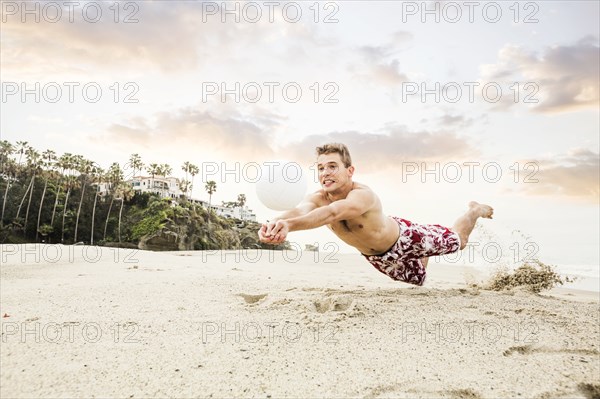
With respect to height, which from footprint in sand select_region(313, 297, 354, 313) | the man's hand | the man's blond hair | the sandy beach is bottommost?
the sandy beach

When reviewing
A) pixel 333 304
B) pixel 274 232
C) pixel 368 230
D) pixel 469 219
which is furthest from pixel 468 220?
pixel 274 232

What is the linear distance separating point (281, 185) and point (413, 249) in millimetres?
2457

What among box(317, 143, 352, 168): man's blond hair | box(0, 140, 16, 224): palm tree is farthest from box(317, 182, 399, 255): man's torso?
box(0, 140, 16, 224): palm tree

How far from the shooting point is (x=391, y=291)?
6.00 metres

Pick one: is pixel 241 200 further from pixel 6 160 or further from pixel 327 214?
pixel 327 214

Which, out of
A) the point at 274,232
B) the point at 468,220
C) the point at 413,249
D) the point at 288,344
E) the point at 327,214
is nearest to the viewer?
the point at 274,232

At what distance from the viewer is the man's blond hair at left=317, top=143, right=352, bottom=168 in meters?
4.54

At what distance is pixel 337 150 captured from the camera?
4.55m

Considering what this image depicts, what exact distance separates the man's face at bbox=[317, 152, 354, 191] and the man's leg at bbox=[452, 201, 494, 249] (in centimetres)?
292

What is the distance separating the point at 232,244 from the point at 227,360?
38.8 m

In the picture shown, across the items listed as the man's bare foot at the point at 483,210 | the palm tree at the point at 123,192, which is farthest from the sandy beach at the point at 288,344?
the palm tree at the point at 123,192

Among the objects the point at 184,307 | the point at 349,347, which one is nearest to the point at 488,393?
the point at 349,347

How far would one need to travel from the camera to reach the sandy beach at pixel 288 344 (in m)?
2.69

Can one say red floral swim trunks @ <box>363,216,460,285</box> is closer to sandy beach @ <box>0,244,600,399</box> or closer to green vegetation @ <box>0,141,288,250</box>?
sandy beach @ <box>0,244,600,399</box>
